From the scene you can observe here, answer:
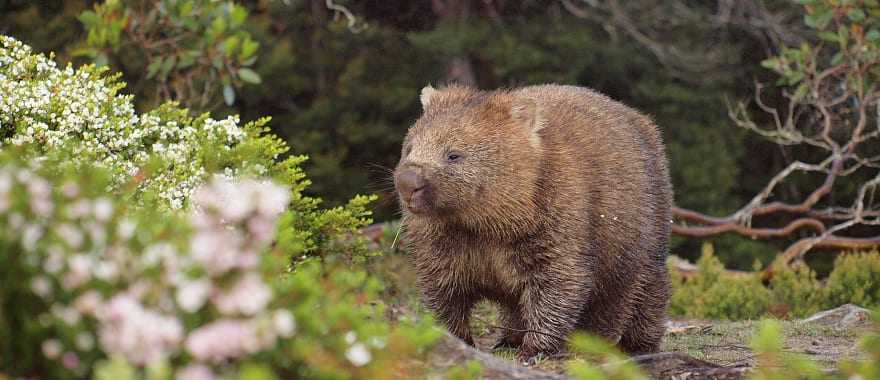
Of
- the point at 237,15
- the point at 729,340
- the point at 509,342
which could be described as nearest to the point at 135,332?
the point at 509,342

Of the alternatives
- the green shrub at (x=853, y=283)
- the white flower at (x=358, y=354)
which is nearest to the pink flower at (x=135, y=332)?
the white flower at (x=358, y=354)

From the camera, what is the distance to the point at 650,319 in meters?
6.32

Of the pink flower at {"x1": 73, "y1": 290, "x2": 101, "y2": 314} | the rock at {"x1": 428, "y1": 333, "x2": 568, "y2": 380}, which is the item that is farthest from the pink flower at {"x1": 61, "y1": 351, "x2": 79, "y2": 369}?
the rock at {"x1": 428, "y1": 333, "x2": 568, "y2": 380}

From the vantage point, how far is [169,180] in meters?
5.61

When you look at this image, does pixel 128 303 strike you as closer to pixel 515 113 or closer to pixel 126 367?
pixel 126 367

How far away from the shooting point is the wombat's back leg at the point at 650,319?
20.6 ft

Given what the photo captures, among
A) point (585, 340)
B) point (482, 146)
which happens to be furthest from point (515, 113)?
point (585, 340)

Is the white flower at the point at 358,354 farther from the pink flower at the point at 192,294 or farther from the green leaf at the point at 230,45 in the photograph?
the green leaf at the point at 230,45

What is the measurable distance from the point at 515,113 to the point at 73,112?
233 cm

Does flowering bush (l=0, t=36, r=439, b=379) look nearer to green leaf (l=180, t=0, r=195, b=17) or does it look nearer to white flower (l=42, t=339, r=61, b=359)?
white flower (l=42, t=339, r=61, b=359)

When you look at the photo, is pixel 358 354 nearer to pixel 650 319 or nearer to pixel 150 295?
pixel 150 295

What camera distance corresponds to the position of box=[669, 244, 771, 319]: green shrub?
8.70 metres

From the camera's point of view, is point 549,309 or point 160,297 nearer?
point 160,297

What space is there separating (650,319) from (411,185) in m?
2.00
